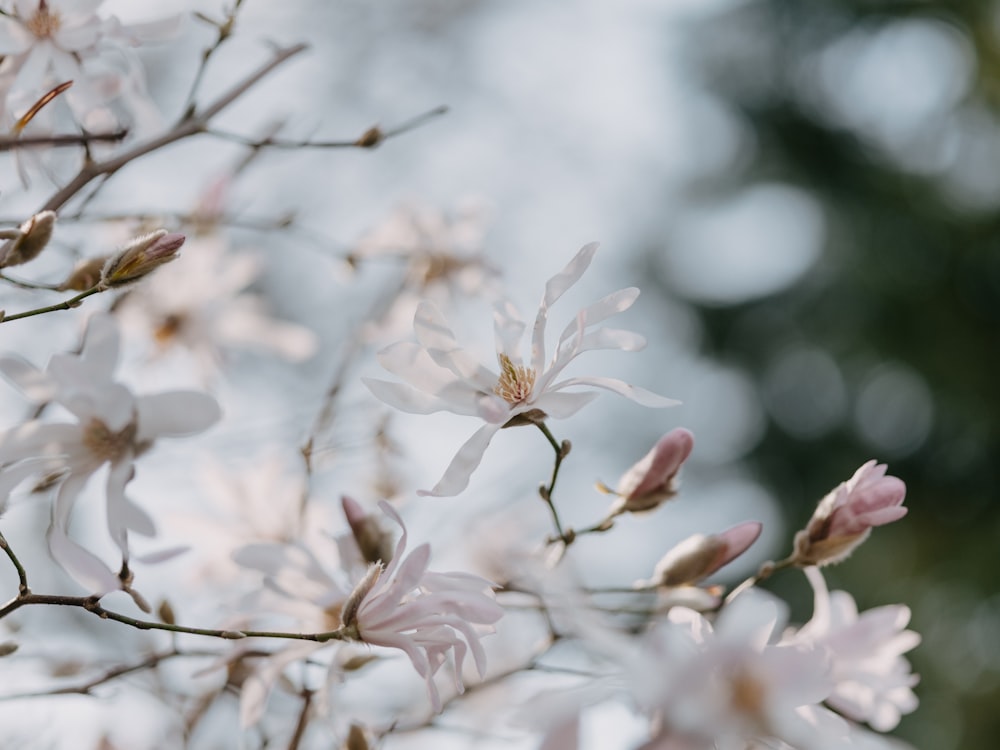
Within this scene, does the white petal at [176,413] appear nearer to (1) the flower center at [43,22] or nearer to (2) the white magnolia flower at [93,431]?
(2) the white magnolia flower at [93,431]

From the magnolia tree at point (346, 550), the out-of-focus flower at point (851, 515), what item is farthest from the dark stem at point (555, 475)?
the out-of-focus flower at point (851, 515)

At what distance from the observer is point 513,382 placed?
487 mm

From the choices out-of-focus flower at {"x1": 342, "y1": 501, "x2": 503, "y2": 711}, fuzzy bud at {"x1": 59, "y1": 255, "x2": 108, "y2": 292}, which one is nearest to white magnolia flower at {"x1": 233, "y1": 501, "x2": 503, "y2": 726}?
out-of-focus flower at {"x1": 342, "y1": 501, "x2": 503, "y2": 711}

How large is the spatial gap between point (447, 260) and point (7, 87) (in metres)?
0.48

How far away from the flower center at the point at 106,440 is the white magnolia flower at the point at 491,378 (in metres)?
0.10

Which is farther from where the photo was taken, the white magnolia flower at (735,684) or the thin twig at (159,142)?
the thin twig at (159,142)

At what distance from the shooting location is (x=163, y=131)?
1.93 feet

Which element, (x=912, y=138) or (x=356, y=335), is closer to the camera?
(x=356, y=335)

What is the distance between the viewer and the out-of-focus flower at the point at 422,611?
404 mm

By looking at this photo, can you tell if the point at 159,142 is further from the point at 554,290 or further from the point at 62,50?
the point at 554,290

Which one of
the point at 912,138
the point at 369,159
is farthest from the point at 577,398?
the point at 912,138

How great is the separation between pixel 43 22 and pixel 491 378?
0.27 metres

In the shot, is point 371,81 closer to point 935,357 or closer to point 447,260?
point 447,260

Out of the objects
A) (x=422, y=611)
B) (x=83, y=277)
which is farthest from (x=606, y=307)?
(x=83, y=277)
